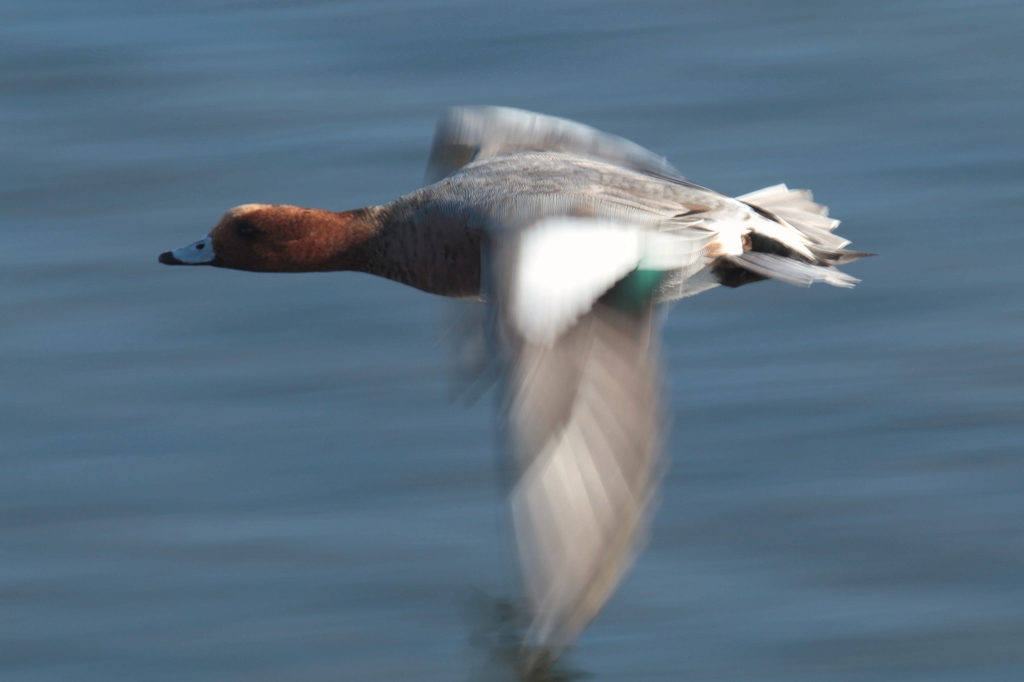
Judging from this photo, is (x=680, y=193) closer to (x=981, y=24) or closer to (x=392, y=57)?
(x=392, y=57)

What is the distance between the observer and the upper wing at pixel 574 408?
9.99 feet

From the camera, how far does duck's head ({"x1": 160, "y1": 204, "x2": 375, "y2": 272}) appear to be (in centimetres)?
454

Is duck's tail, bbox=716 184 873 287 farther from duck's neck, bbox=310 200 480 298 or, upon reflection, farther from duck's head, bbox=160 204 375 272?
duck's head, bbox=160 204 375 272

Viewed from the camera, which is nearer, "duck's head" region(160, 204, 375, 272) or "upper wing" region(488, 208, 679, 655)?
"upper wing" region(488, 208, 679, 655)

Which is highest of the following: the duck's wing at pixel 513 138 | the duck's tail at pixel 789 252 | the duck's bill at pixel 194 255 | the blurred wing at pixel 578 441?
the duck's wing at pixel 513 138

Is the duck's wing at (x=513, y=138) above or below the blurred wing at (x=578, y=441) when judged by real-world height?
above

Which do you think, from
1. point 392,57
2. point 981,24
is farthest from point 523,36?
point 981,24

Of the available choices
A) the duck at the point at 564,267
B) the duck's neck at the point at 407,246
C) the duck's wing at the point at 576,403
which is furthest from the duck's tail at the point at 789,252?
the duck's neck at the point at 407,246

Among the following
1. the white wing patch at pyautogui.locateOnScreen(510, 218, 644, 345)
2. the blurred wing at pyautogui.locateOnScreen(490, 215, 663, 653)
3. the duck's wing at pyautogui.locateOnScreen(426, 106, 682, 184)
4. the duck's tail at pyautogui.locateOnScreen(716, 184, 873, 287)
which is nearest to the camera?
the blurred wing at pyautogui.locateOnScreen(490, 215, 663, 653)

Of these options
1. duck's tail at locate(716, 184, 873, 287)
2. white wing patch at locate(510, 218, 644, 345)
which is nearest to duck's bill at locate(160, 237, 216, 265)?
white wing patch at locate(510, 218, 644, 345)

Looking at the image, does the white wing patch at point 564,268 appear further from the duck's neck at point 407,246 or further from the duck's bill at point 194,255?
the duck's bill at point 194,255

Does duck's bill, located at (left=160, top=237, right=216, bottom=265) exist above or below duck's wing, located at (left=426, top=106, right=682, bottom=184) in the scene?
below

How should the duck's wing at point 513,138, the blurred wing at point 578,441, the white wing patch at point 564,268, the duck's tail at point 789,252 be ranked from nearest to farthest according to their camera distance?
the blurred wing at point 578,441 → the white wing patch at point 564,268 → the duck's tail at point 789,252 → the duck's wing at point 513,138

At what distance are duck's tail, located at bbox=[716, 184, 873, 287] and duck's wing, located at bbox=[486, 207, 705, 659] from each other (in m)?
0.32
